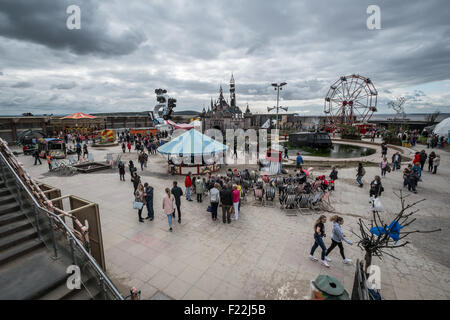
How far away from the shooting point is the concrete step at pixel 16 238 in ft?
14.4

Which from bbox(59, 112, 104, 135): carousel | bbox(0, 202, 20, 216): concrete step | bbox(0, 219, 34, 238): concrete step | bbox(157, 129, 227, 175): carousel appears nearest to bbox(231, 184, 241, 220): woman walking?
bbox(0, 219, 34, 238): concrete step

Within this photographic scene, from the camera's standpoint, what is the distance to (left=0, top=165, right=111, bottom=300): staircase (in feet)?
12.4

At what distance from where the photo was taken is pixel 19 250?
14.3 ft

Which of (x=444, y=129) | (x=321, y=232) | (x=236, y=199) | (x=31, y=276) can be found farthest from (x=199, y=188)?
(x=444, y=129)

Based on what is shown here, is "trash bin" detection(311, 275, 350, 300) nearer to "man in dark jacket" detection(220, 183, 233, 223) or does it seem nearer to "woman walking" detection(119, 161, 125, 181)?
"man in dark jacket" detection(220, 183, 233, 223)

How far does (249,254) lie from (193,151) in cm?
948

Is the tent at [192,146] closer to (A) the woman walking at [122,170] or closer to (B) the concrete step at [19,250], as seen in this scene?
(A) the woman walking at [122,170]

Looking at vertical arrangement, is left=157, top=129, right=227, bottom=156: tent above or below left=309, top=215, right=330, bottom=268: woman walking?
above

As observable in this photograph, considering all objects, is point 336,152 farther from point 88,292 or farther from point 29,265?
point 29,265

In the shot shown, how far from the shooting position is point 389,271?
19.0 feet
